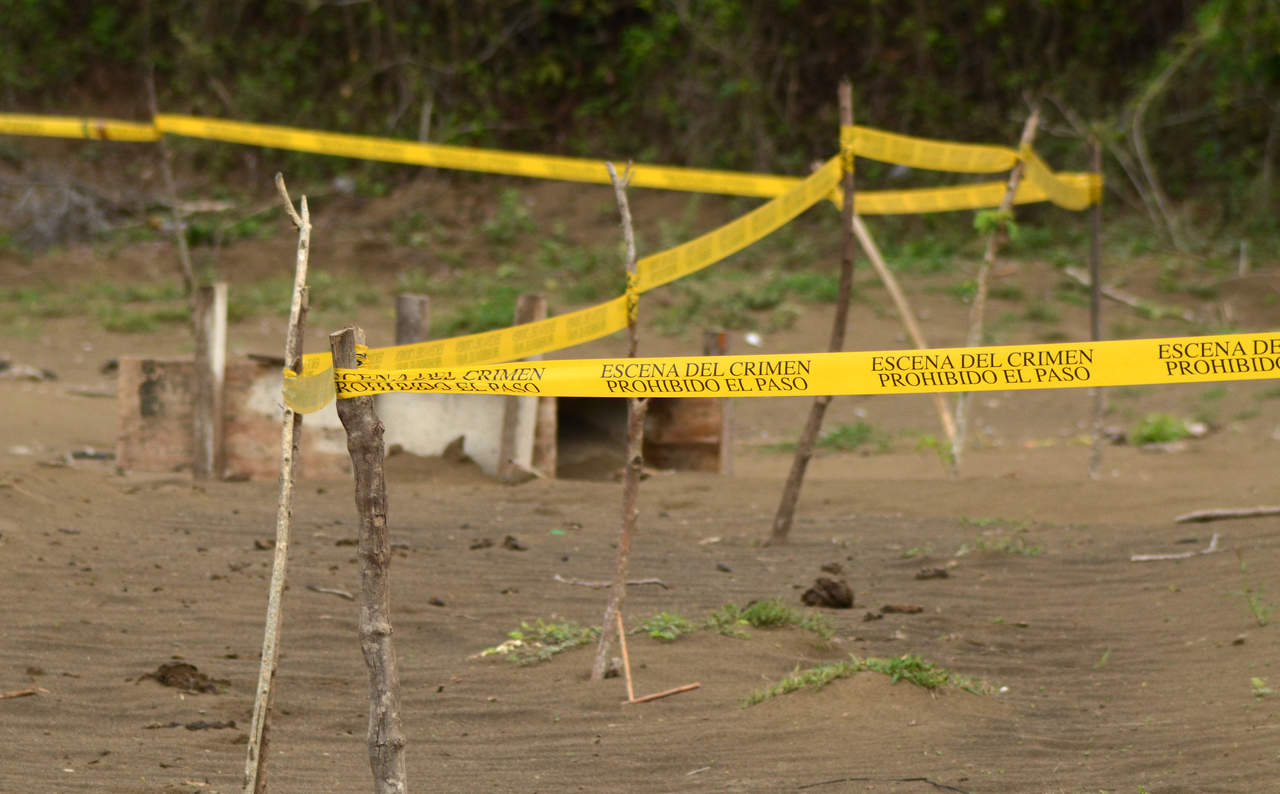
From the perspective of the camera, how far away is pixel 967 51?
714 inches

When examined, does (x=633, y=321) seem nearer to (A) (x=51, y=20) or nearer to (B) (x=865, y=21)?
(B) (x=865, y=21)

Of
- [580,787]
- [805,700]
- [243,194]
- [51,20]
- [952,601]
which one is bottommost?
[580,787]

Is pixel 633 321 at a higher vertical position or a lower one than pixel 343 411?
higher

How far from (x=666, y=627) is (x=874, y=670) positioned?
1043mm

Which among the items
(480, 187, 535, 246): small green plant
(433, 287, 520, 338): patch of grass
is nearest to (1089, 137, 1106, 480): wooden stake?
(433, 287, 520, 338): patch of grass

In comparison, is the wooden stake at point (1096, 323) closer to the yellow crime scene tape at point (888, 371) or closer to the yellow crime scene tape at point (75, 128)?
the yellow crime scene tape at point (888, 371)

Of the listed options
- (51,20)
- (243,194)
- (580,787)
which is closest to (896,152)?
(580,787)

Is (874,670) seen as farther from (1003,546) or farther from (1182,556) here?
(1182,556)

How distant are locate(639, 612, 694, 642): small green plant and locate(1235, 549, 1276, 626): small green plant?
2.29 meters

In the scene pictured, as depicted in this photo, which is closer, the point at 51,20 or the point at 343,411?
the point at 343,411

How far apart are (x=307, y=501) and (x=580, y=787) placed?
432 centimetres

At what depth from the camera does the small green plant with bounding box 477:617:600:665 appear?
17.3 feet

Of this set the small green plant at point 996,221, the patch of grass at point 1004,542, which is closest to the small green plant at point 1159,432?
the small green plant at point 996,221

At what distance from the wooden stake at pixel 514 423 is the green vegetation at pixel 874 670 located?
4024 millimetres
